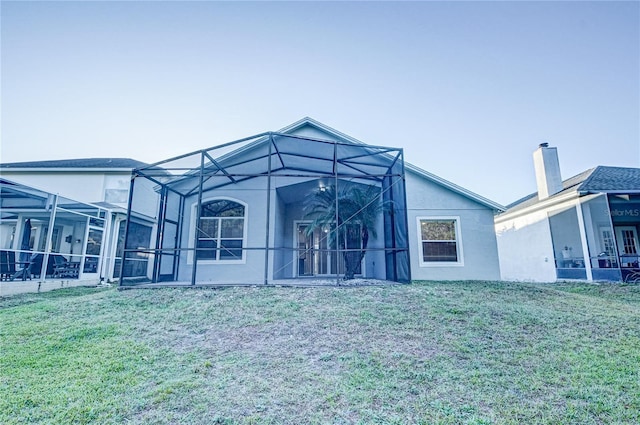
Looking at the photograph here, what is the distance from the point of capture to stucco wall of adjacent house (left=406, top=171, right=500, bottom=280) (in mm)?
10234

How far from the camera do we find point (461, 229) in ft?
34.2

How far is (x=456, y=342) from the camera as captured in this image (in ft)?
13.5

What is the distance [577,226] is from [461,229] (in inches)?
213

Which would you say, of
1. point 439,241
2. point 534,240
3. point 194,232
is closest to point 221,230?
point 194,232

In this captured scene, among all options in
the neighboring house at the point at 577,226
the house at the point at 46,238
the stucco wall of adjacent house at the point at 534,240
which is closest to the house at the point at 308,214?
the house at the point at 46,238

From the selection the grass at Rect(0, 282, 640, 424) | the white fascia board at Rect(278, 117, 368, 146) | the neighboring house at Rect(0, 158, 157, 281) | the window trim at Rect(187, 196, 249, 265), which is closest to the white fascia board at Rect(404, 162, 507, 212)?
the white fascia board at Rect(278, 117, 368, 146)

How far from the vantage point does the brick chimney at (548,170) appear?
12.9 meters

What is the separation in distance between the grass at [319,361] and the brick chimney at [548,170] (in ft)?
26.6

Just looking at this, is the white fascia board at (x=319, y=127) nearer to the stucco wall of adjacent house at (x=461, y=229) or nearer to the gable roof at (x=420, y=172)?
the gable roof at (x=420, y=172)

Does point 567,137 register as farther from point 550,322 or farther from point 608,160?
point 550,322

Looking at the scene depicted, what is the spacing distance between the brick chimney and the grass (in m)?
8.12

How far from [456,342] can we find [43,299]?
29.7 feet

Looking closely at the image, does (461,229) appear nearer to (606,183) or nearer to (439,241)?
(439,241)

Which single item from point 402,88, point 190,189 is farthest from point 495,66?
point 190,189
